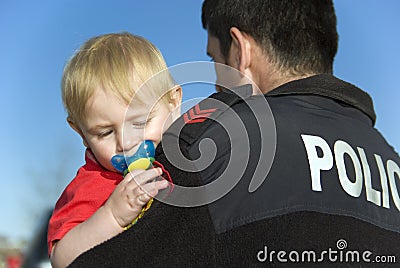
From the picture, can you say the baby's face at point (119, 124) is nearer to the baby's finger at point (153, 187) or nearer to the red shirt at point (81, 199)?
the red shirt at point (81, 199)

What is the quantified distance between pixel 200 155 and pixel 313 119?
365mm

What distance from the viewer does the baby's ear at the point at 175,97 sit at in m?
2.09

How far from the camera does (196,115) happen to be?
1802mm

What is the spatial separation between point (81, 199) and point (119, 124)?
0.24 m

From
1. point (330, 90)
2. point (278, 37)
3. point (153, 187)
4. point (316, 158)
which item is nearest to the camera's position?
point (153, 187)

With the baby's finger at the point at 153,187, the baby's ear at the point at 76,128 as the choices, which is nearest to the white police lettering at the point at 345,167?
the baby's finger at the point at 153,187

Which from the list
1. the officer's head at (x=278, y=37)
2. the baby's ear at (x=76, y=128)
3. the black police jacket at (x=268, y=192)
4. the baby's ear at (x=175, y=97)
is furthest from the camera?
the officer's head at (x=278, y=37)

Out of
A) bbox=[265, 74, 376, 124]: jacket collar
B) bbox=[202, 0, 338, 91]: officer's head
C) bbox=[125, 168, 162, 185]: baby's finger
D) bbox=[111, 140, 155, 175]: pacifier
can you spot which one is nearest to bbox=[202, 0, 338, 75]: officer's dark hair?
bbox=[202, 0, 338, 91]: officer's head

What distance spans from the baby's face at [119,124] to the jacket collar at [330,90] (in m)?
0.33

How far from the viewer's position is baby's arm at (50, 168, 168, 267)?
1.73 metres

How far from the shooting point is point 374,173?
197 centimetres

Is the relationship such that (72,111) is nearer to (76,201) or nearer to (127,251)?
(76,201)

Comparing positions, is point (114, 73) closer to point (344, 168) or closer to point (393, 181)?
point (344, 168)

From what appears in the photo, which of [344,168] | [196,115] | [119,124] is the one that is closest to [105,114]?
[119,124]
